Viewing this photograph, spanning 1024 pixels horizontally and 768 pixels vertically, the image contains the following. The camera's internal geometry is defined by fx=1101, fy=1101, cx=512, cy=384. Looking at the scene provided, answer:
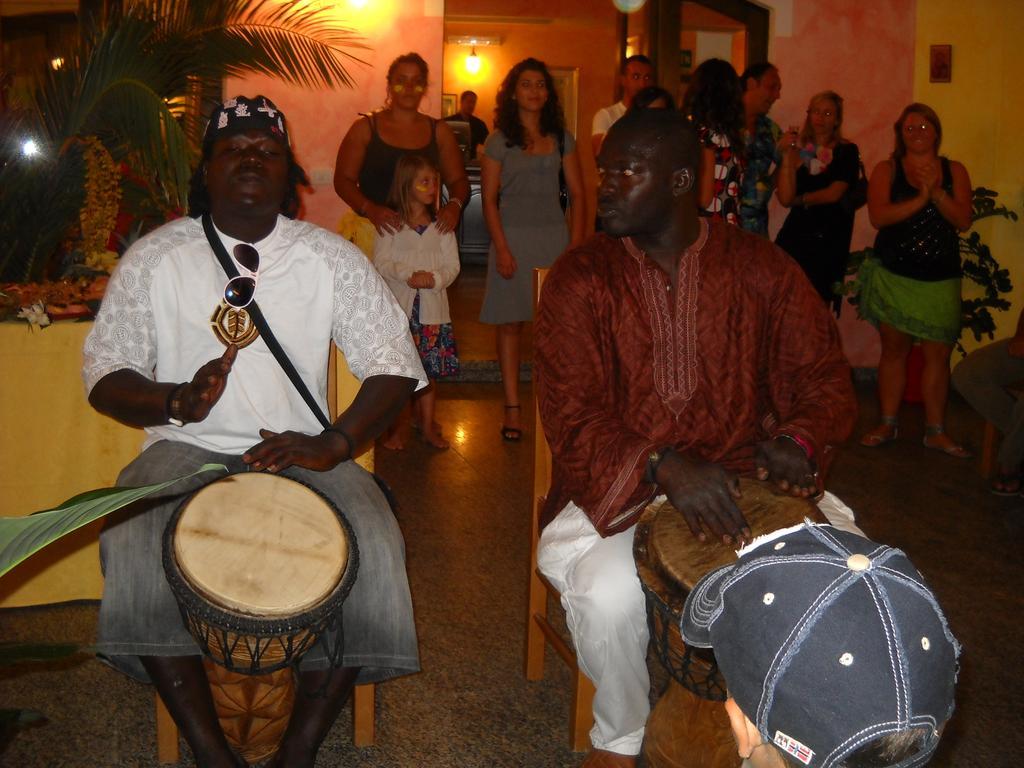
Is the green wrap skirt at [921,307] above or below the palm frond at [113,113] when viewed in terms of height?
below

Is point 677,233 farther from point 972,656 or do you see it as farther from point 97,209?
point 97,209

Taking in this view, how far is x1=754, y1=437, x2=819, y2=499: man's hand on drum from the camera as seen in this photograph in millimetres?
2410

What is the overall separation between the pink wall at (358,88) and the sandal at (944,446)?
394 centimetres

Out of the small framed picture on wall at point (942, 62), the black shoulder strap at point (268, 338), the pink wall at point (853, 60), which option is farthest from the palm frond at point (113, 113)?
the small framed picture on wall at point (942, 62)

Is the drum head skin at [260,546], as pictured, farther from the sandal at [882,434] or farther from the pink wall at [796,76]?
the pink wall at [796,76]

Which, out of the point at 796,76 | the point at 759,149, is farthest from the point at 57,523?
the point at 796,76

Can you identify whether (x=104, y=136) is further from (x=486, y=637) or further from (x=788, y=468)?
(x=788, y=468)

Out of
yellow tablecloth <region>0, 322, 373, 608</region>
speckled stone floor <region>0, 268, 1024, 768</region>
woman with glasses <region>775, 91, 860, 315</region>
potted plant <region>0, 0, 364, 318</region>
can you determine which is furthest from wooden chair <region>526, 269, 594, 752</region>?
woman with glasses <region>775, 91, 860, 315</region>

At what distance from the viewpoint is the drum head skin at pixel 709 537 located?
2.17 metres

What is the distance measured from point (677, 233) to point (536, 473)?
78 centimetres

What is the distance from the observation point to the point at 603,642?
7.99ft

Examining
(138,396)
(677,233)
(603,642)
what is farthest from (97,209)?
(603,642)

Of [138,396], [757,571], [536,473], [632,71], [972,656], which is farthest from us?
[632,71]

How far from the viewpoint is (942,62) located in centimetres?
811
